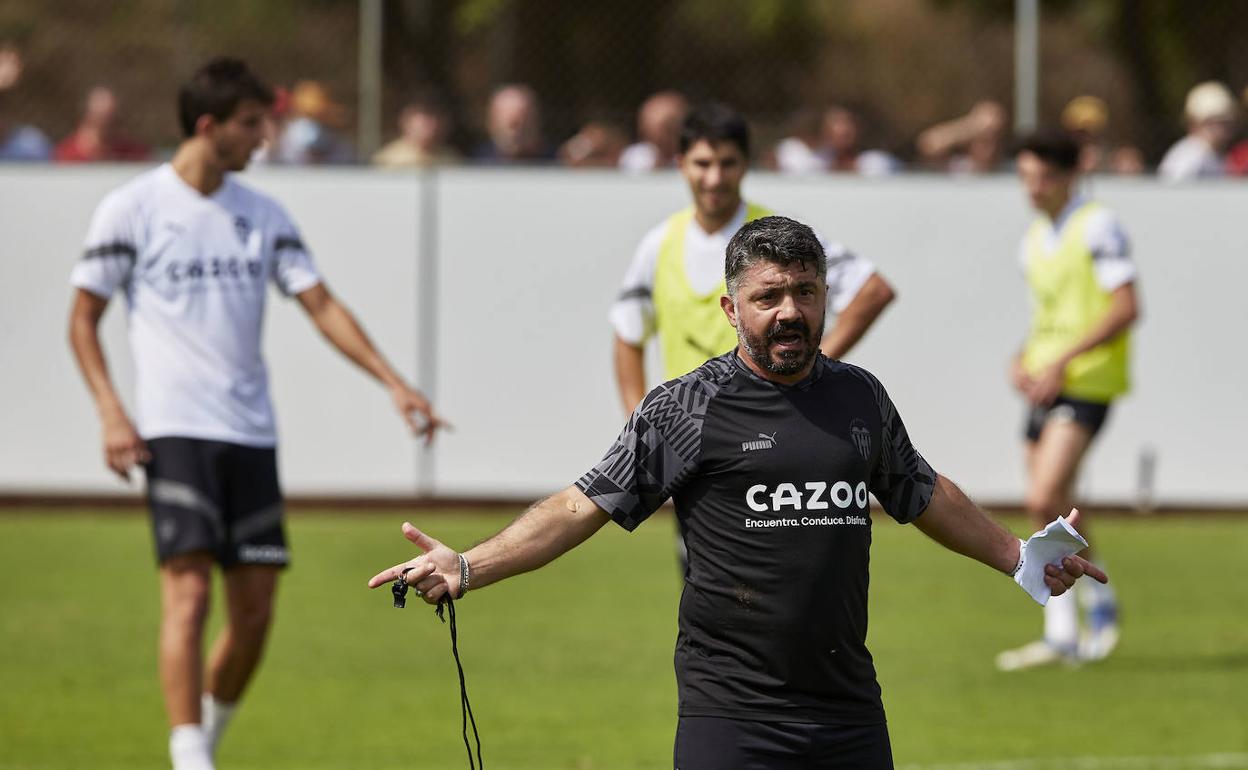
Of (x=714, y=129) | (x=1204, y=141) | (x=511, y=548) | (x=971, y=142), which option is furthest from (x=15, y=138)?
(x=511, y=548)

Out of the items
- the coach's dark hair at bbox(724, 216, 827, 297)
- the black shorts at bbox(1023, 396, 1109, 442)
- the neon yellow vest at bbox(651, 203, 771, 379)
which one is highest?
the coach's dark hair at bbox(724, 216, 827, 297)

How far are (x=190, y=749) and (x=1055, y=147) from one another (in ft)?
18.9

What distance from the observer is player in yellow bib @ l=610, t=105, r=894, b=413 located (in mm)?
7906

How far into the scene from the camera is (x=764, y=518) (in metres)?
5.14

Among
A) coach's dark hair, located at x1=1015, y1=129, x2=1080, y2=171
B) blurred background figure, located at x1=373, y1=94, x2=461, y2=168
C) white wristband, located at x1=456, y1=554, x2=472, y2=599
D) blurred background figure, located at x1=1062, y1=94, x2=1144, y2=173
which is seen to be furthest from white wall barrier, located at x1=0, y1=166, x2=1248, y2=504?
white wristband, located at x1=456, y1=554, x2=472, y2=599

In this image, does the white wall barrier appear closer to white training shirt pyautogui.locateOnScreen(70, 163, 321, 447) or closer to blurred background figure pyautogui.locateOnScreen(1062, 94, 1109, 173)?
blurred background figure pyautogui.locateOnScreen(1062, 94, 1109, 173)

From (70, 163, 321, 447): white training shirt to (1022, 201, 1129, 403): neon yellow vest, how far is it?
16.0 feet

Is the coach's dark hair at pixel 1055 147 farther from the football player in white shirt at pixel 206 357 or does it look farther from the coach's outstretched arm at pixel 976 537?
the coach's outstretched arm at pixel 976 537

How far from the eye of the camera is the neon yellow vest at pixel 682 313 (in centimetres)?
795

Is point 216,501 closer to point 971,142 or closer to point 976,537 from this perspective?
point 976,537

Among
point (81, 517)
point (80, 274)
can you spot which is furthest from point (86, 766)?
point (81, 517)

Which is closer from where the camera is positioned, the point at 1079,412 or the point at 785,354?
the point at 785,354

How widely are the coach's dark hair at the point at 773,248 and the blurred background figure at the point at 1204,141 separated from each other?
12.2m

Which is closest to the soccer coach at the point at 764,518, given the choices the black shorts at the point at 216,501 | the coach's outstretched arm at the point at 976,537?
the coach's outstretched arm at the point at 976,537
